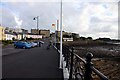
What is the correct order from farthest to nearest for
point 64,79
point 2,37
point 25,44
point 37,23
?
1. point 2,37
2. point 37,23
3. point 25,44
4. point 64,79

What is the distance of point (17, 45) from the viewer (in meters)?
51.2

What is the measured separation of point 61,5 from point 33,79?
6.18 meters

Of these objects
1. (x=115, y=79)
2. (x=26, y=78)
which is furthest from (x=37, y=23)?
(x=26, y=78)

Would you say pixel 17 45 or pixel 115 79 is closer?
pixel 115 79

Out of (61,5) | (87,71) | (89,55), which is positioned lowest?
(87,71)

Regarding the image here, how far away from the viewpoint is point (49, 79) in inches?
351

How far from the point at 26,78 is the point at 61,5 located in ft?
19.9

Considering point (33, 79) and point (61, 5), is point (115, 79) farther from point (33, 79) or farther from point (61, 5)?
point (33, 79)

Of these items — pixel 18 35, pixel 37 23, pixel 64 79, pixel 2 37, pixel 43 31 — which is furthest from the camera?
pixel 43 31

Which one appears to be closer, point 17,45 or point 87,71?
point 87,71

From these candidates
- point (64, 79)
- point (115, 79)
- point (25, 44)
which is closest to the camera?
point (64, 79)

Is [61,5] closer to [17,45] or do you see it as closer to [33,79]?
[33,79]

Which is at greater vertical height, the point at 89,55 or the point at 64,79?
the point at 89,55

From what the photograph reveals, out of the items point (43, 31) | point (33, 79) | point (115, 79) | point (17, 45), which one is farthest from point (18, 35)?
point (33, 79)
